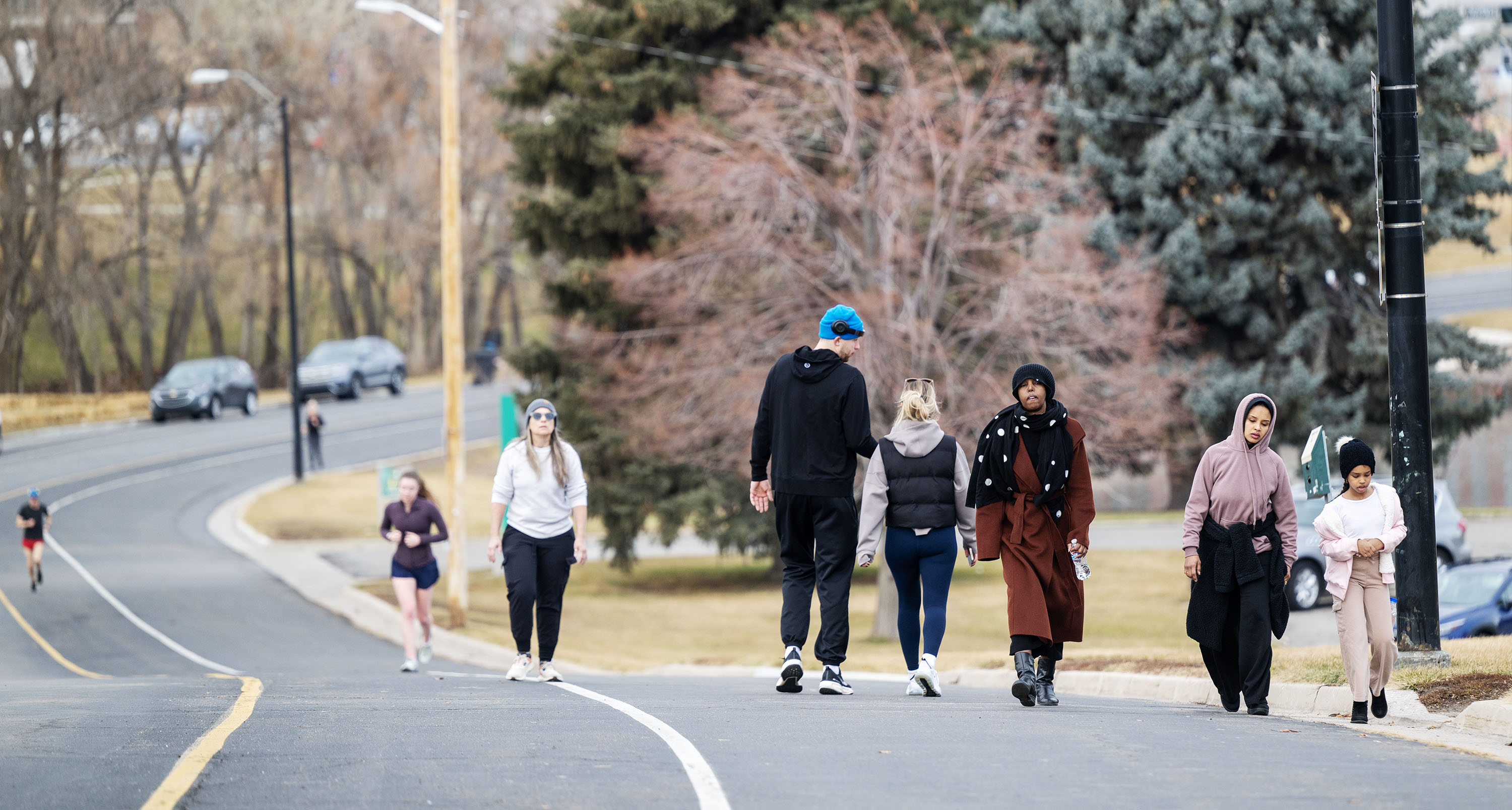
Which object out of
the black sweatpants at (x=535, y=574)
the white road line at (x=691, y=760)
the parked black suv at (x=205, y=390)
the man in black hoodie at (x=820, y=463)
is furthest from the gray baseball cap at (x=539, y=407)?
the parked black suv at (x=205, y=390)

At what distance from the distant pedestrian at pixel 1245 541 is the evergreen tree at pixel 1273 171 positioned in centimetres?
2140

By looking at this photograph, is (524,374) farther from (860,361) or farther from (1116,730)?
(1116,730)

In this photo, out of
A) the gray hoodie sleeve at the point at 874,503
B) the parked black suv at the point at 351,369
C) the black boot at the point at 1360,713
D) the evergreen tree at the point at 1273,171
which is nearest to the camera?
the black boot at the point at 1360,713

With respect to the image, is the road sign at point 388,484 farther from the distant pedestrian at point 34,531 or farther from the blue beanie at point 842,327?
the blue beanie at point 842,327

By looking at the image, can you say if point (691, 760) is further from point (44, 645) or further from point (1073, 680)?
point (44, 645)

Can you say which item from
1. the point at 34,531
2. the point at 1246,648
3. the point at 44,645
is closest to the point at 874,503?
the point at 1246,648

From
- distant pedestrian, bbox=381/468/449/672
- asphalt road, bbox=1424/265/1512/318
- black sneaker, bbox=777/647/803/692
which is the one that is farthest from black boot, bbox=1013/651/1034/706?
asphalt road, bbox=1424/265/1512/318

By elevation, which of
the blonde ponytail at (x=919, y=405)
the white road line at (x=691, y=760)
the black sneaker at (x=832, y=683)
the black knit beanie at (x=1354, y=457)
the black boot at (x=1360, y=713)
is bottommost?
the black boot at (x=1360, y=713)

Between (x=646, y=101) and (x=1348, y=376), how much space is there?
48.8ft

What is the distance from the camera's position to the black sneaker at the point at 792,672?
9.26m

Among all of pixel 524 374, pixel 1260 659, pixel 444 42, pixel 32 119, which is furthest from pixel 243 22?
pixel 1260 659

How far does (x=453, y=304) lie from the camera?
22078 millimetres

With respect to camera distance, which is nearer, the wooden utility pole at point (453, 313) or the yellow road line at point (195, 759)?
the yellow road line at point (195, 759)

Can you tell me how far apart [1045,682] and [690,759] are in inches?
125
